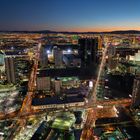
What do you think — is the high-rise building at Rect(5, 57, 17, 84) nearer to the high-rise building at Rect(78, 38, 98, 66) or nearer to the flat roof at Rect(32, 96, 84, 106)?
the flat roof at Rect(32, 96, 84, 106)

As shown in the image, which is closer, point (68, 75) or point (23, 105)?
point (23, 105)

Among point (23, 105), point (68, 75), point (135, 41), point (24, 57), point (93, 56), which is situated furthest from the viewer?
point (135, 41)

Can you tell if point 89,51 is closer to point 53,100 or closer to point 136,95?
point 53,100

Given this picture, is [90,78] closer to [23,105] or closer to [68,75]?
[68,75]

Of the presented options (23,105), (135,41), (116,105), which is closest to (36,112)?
(23,105)

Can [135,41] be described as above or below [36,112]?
above

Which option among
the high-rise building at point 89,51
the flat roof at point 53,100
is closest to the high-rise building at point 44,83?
the flat roof at point 53,100

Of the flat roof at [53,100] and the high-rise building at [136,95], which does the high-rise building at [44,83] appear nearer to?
the flat roof at [53,100]
